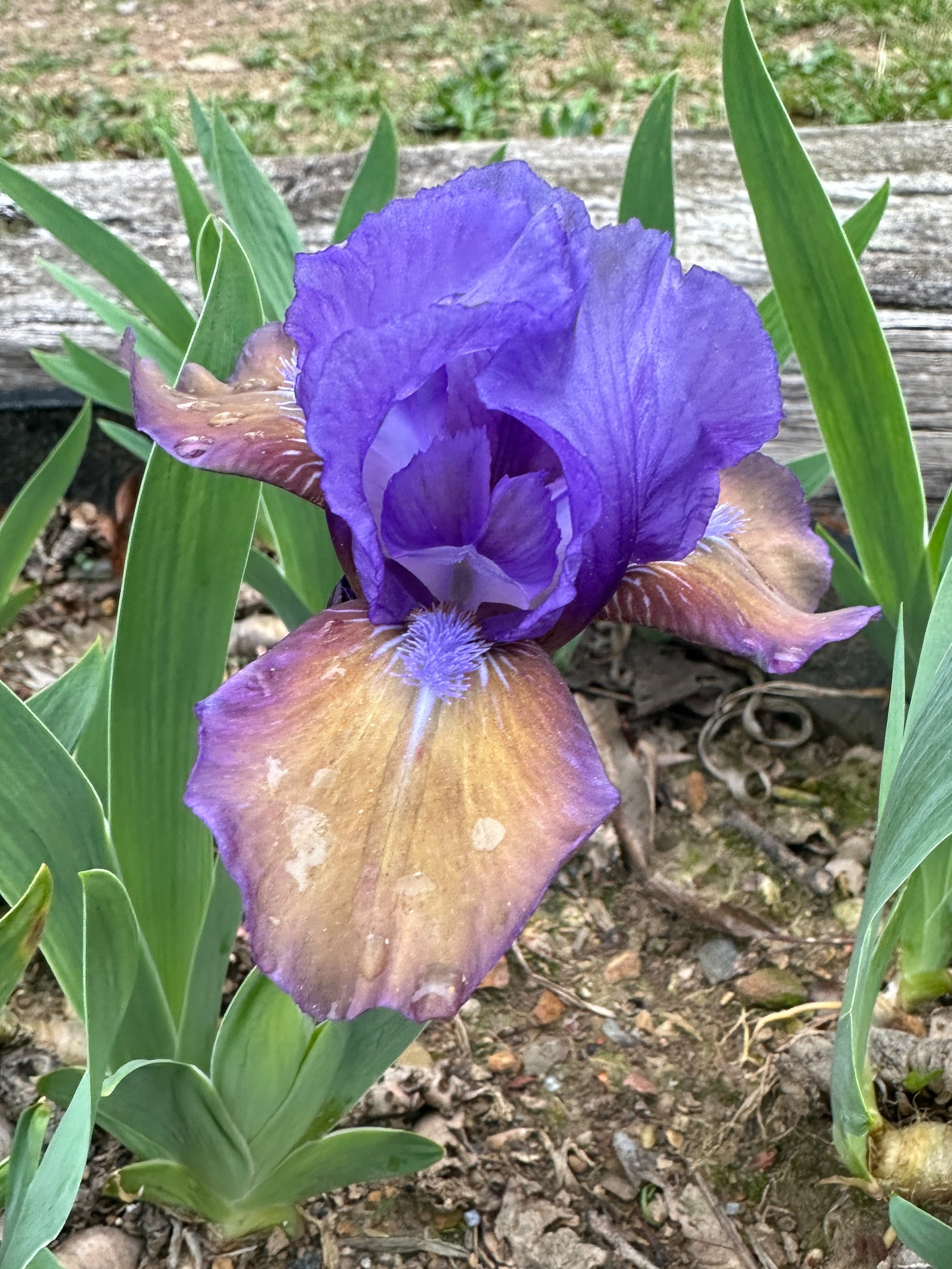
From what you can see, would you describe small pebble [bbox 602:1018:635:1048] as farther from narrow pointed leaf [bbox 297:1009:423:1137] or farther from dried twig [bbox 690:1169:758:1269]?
narrow pointed leaf [bbox 297:1009:423:1137]

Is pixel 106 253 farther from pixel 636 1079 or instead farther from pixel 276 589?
pixel 636 1079

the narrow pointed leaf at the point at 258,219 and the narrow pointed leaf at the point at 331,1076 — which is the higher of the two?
the narrow pointed leaf at the point at 258,219

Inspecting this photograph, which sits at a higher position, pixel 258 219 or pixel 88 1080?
pixel 258 219

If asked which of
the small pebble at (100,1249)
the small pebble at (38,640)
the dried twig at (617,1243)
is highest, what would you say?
the small pebble at (38,640)

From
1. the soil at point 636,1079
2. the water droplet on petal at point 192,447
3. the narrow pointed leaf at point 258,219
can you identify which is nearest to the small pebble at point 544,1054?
the soil at point 636,1079

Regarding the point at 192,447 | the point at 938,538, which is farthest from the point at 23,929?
the point at 938,538

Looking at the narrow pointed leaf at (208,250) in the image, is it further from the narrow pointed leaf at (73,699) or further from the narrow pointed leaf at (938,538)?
the narrow pointed leaf at (938,538)

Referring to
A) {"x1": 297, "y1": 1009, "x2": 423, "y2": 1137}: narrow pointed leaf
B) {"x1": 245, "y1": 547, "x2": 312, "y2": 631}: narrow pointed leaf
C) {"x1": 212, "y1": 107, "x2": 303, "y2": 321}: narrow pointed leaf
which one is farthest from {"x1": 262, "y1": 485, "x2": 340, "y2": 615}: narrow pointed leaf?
{"x1": 297, "y1": 1009, "x2": 423, "y2": 1137}: narrow pointed leaf

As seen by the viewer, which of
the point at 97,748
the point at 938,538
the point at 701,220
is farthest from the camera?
the point at 701,220
